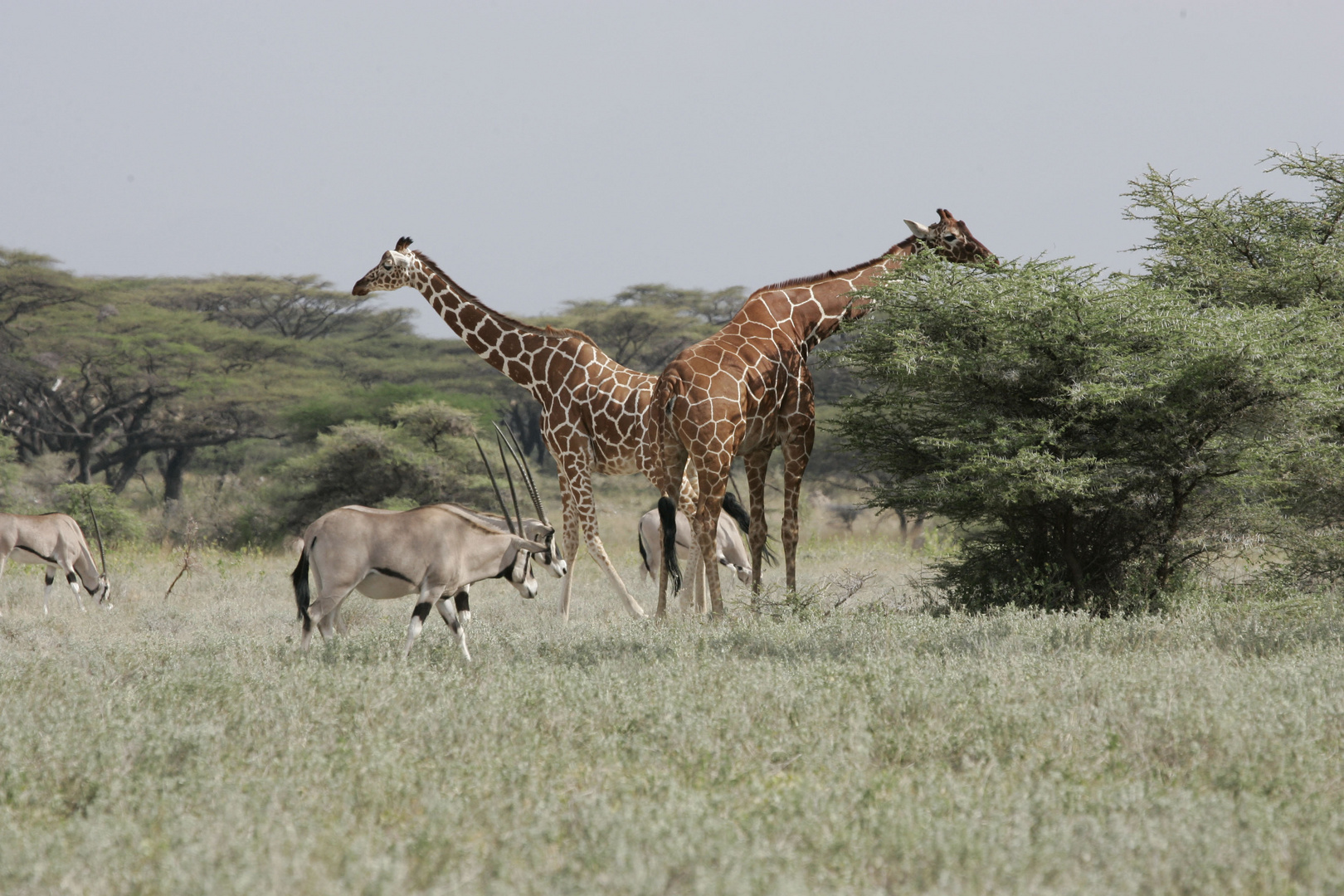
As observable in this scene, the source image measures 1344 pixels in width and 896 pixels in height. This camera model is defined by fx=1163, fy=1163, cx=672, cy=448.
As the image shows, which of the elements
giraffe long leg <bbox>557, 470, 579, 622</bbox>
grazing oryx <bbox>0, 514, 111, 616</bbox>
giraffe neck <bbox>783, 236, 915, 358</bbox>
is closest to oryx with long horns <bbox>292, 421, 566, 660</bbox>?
giraffe long leg <bbox>557, 470, 579, 622</bbox>

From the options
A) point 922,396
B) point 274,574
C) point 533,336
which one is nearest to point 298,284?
point 274,574

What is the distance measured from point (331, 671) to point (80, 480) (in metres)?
30.1

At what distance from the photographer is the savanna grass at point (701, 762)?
325 centimetres

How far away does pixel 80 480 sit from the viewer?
32.5 meters

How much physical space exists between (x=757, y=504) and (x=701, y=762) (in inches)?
185

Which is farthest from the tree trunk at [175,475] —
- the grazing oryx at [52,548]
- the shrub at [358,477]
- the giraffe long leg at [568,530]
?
the giraffe long leg at [568,530]

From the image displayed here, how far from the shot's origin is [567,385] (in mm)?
10094

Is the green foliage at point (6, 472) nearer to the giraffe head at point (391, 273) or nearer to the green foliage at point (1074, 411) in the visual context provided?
the giraffe head at point (391, 273)

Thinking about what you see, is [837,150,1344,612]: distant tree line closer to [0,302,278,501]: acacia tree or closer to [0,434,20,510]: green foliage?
[0,434,20,510]: green foliage

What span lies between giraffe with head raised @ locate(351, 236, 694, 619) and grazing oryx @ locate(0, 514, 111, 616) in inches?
189

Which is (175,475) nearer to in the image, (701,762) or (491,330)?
(491,330)

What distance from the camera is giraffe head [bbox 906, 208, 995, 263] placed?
9.35 m

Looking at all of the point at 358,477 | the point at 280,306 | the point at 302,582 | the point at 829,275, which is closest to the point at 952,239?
the point at 829,275

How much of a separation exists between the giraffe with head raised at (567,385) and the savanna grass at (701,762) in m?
2.61
